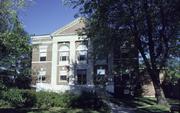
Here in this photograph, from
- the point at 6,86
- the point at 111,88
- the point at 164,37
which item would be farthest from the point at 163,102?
the point at 6,86

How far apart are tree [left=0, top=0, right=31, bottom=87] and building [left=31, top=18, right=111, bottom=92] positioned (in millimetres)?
26745

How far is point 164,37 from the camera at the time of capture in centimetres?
3341

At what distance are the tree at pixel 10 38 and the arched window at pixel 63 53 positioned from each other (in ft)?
95.5

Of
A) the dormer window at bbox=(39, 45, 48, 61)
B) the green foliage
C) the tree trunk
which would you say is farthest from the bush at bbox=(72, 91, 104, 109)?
the dormer window at bbox=(39, 45, 48, 61)

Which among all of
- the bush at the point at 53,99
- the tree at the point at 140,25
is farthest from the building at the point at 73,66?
the bush at the point at 53,99

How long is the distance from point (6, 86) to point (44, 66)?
31133mm

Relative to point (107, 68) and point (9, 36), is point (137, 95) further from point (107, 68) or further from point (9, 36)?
point (9, 36)

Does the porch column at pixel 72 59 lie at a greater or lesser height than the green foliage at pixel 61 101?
greater

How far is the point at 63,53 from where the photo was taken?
165 ft

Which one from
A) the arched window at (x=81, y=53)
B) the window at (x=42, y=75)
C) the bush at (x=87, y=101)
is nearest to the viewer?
the bush at (x=87, y=101)

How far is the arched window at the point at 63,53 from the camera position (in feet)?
165

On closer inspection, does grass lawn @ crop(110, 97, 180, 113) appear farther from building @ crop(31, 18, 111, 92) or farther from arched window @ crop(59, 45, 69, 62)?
arched window @ crop(59, 45, 69, 62)

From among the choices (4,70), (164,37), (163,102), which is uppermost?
(164,37)

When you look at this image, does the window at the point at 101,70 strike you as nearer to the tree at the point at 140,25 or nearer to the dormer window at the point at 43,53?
the dormer window at the point at 43,53
